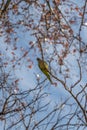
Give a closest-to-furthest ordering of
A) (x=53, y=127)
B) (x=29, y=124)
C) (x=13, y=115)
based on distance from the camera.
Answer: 1. (x=53, y=127)
2. (x=29, y=124)
3. (x=13, y=115)

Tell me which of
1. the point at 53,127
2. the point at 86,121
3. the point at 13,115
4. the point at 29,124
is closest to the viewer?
the point at 86,121

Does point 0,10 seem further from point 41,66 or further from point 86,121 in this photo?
point 86,121

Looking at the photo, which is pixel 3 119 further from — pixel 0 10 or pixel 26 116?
pixel 0 10

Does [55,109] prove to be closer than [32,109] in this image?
Yes

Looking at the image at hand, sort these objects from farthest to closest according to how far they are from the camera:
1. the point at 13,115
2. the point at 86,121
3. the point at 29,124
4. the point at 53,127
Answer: the point at 13,115, the point at 29,124, the point at 53,127, the point at 86,121

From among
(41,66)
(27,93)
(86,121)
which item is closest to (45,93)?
(27,93)

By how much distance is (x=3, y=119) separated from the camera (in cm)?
786

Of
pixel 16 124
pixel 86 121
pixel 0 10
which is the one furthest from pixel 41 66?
pixel 16 124

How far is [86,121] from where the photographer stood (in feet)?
15.9

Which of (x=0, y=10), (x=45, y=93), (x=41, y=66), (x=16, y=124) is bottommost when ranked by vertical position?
(x=16, y=124)

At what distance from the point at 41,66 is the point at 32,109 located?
2644 mm

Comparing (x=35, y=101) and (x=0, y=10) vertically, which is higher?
(x=0, y=10)

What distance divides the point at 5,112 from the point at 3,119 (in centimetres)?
28

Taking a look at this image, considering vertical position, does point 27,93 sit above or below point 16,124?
above
